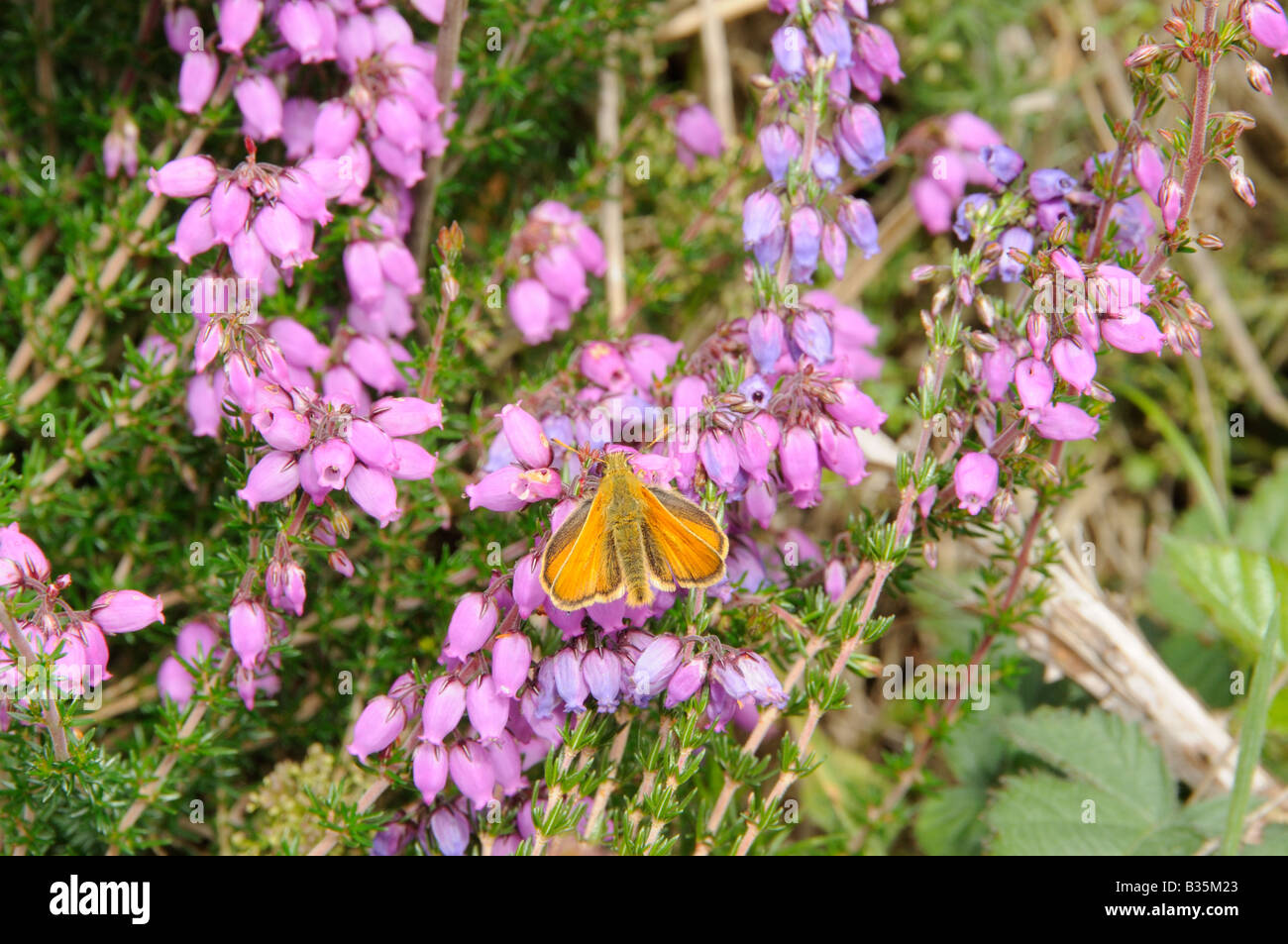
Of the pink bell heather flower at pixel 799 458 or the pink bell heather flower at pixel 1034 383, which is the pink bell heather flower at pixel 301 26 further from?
the pink bell heather flower at pixel 1034 383

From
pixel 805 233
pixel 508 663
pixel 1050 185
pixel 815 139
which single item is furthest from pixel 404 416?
pixel 1050 185

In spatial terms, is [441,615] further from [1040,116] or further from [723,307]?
[1040,116]

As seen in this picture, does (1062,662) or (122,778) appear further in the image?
(1062,662)

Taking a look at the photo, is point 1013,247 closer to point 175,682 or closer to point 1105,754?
point 1105,754
